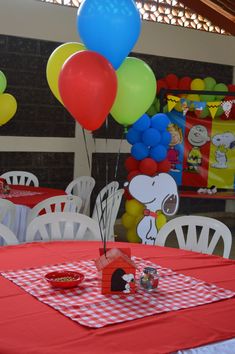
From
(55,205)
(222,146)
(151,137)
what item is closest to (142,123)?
(151,137)

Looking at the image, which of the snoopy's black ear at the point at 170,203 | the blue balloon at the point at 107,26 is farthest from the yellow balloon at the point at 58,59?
the snoopy's black ear at the point at 170,203

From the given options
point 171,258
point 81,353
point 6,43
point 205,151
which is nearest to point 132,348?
point 81,353

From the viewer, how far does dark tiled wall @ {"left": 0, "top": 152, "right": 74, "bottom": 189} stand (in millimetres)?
6336

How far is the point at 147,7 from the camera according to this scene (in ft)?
23.9

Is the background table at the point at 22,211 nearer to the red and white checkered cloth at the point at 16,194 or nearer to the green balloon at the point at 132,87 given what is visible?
the red and white checkered cloth at the point at 16,194

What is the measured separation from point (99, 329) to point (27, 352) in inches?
10.5

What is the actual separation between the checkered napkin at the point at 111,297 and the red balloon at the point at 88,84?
0.72 meters

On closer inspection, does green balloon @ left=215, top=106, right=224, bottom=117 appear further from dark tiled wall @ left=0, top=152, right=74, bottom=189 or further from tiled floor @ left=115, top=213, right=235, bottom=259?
dark tiled wall @ left=0, top=152, right=74, bottom=189

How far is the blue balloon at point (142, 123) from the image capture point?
521cm

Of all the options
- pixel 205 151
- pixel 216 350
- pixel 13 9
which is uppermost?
pixel 13 9

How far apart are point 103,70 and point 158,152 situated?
3.14 meters

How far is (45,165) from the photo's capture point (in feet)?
21.8

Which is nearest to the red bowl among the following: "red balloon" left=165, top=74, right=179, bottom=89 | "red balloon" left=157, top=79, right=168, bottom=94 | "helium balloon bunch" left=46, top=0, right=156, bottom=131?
"helium balloon bunch" left=46, top=0, right=156, bottom=131

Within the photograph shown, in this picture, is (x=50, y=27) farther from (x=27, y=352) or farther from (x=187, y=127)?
(x=27, y=352)
